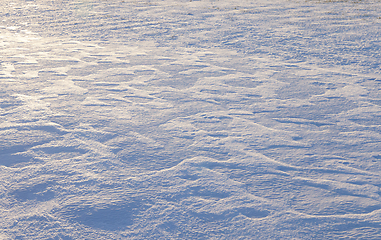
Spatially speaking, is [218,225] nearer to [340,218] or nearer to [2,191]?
[340,218]

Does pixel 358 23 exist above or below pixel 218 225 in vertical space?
above

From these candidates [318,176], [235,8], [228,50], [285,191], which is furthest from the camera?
[235,8]

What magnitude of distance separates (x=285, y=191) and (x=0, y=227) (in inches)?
57.4

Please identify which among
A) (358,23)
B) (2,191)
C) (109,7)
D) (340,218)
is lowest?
(340,218)

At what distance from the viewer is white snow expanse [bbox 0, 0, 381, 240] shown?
1600 mm

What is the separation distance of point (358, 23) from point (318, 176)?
192 inches

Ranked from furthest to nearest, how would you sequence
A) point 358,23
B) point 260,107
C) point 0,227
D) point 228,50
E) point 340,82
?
1. point 358,23
2. point 228,50
3. point 340,82
4. point 260,107
5. point 0,227

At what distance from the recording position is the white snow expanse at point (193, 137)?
63.0 inches

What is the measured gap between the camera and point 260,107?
2.84 m

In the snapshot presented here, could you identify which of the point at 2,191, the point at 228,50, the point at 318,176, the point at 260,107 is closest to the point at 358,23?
the point at 228,50

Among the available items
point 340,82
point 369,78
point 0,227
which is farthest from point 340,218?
point 369,78

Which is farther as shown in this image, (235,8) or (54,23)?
(235,8)

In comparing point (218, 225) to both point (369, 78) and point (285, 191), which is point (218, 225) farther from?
point (369, 78)

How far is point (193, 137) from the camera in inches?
93.0
